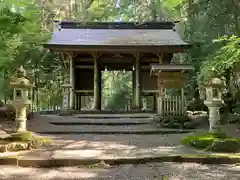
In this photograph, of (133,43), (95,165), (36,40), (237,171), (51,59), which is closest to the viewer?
(237,171)

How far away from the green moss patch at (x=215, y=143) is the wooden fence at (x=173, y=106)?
3.67m

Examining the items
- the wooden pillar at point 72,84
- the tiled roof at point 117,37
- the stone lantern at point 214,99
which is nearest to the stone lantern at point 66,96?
the wooden pillar at point 72,84

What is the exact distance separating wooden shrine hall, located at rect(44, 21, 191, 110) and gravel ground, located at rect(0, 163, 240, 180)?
9.43m

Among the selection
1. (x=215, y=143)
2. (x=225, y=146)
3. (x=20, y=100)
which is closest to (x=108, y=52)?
(x=20, y=100)

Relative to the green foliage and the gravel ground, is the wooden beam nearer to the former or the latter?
the green foliage

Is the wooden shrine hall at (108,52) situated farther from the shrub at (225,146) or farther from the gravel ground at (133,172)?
the gravel ground at (133,172)

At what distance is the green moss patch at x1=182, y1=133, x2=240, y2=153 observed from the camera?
20.6 feet

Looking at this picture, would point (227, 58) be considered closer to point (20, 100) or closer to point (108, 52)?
point (20, 100)

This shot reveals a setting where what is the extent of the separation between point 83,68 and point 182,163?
440 inches

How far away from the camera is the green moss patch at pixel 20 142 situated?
6309mm

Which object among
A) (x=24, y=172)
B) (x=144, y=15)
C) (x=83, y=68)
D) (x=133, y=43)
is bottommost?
(x=24, y=172)

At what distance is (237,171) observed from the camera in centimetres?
486

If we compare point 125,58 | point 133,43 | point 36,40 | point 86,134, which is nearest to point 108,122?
point 86,134

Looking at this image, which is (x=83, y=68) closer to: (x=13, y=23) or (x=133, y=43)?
→ (x=133, y=43)
